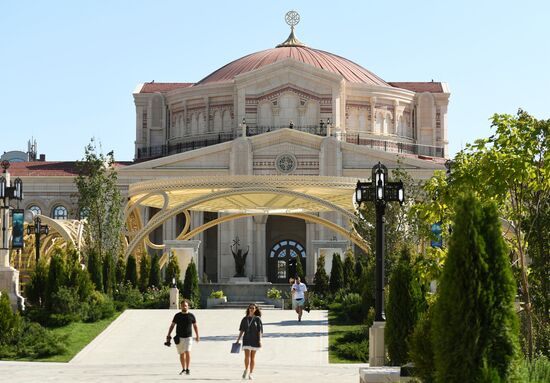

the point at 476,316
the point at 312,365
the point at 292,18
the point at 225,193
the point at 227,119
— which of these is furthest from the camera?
the point at 292,18

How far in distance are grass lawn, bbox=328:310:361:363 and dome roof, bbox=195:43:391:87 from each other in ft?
151

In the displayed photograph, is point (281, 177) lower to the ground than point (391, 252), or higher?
higher

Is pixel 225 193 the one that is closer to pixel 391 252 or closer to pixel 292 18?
pixel 391 252

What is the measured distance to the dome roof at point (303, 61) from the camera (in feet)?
282

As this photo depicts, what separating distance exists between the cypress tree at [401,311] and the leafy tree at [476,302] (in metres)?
8.01

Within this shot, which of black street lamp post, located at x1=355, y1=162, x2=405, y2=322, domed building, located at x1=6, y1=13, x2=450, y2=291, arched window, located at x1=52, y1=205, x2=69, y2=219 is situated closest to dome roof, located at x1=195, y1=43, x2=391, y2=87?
domed building, located at x1=6, y1=13, x2=450, y2=291

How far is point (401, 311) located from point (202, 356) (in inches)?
345

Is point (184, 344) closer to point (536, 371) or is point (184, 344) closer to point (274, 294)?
point (536, 371)

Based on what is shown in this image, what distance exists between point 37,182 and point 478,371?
213ft

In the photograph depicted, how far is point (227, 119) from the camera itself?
82125 mm

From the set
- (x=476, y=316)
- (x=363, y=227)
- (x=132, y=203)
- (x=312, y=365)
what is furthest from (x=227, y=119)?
(x=476, y=316)

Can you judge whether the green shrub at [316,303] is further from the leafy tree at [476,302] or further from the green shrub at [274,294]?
the leafy tree at [476,302]

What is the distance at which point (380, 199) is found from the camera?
24719mm

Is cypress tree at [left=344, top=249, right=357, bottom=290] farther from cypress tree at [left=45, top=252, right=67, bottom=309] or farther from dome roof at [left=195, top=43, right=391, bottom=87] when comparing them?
dome roof at [left=195, top=43, right=391, bottom=87]
